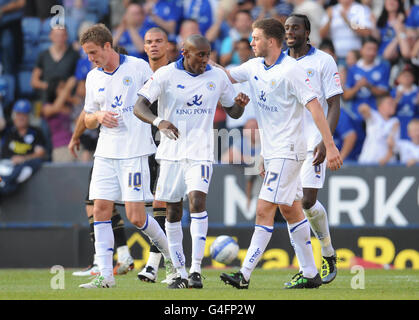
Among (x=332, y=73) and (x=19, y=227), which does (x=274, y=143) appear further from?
(x=19, y=227)

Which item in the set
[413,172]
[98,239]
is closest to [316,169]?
[98,239]

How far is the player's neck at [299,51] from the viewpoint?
9.77m

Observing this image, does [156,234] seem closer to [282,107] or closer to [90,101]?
[90,101]

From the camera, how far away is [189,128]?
29.0ft

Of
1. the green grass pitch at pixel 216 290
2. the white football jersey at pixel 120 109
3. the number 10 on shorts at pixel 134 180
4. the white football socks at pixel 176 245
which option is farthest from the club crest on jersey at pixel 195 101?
the green grass pitch at pixel 216 290

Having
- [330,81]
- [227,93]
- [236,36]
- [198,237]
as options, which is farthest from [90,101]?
[236,36]

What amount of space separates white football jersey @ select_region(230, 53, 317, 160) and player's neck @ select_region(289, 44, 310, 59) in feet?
3.09

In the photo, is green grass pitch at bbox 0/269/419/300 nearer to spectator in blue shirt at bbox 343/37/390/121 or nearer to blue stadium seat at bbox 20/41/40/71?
spectator in blue shirt at bbox 343/37/390/121

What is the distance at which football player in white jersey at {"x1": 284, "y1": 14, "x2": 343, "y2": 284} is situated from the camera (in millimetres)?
9641

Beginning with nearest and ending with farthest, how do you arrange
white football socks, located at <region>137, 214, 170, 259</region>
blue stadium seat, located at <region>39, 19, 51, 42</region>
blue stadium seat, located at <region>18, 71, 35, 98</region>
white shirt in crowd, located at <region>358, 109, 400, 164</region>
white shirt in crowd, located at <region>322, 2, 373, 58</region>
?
1. white football socks, located at <region>137, 214, 170, 259</region>
2. white shirt in crowd, located at <region>358, 109, 400, 164</region>
3. white shirt in crowd, located at <region>322, 2, 373, 58</region>
4. blue stadium seat, located at <region>39, 19, 51, 42</region>
5. blue stadium seat, located at <region>18, 71, 35, 98</region>

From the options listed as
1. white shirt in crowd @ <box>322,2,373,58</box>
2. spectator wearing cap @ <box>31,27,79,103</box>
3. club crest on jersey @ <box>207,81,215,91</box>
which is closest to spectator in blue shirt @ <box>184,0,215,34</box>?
white shirt in crowd @ <box>322,2,373,58</box>

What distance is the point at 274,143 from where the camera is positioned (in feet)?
28.7

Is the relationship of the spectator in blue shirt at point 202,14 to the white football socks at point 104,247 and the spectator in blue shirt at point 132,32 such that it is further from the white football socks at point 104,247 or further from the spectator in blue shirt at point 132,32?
the white football socks at point 104,247

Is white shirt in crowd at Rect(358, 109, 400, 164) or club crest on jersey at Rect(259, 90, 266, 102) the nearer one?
club crest on jersey at Rect(259, 90, 266, 102)
